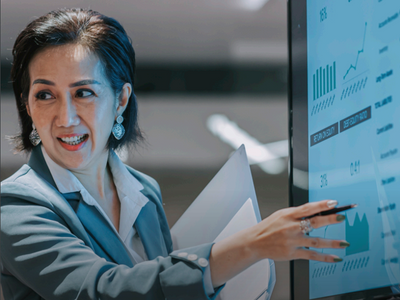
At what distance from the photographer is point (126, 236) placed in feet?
5.70

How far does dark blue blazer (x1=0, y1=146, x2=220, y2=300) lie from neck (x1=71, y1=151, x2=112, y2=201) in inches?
3.5

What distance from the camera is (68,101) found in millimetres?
1647

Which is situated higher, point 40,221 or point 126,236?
point 40,221

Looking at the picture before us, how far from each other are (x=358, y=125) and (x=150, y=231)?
37.7 inches

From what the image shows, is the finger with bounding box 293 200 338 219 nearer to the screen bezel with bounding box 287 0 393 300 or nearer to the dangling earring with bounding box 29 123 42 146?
the screen bezel with bounding box 287 0 393 300

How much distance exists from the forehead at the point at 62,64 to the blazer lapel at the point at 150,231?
0.58 metres

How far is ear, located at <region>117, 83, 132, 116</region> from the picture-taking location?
1775 mm

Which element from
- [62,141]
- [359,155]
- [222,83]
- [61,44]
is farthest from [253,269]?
[61,44]

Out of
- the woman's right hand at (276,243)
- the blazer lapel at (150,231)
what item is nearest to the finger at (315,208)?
the woman's right hand at (276,243)

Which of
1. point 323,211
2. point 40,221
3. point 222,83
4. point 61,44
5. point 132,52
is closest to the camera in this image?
point 323,211

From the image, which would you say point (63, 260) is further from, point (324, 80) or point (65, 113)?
point (324, 80)

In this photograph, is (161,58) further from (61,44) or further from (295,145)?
(295,145)

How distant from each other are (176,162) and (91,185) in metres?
0.35

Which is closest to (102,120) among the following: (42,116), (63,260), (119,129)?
(119,129)
